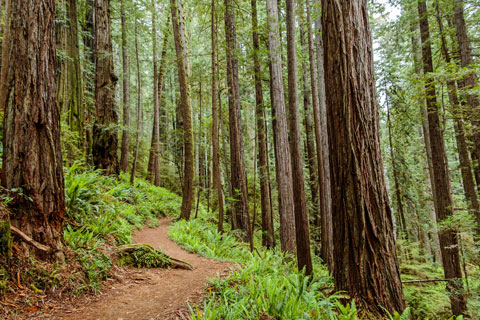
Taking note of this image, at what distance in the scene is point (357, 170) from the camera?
2953mm

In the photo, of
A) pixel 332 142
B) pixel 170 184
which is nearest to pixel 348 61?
pixel 332 142

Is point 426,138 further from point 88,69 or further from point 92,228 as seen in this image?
point 88,69

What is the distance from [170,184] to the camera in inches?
724

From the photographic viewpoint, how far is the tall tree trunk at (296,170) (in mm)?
6176

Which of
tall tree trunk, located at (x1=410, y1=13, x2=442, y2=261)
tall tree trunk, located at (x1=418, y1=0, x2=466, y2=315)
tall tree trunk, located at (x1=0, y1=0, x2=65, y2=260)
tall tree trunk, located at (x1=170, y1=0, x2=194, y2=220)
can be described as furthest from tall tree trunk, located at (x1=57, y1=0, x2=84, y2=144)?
tall tree trunk, located at (x1=410, y1=13, x2=442, y2=261)

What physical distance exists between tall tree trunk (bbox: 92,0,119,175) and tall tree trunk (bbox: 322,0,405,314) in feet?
23.8

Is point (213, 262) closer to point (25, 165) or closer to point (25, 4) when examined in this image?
point (25, 165)

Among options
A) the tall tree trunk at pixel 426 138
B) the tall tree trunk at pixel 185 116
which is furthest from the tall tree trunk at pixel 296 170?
the tall tree trunk at pixel 426 138

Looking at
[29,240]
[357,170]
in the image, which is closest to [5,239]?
[29,240]

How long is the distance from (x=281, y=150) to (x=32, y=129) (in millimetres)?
6193

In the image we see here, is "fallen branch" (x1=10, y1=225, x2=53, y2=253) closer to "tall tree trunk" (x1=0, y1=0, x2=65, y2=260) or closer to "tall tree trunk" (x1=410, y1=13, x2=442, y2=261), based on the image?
"tall tree trunk" (x1=0, y1=0, x2=65, y2=260)

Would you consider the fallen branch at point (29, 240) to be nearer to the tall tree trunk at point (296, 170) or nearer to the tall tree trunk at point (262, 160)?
the tall tree trunk at point (296, 170)

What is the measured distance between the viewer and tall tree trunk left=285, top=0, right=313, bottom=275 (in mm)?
6176

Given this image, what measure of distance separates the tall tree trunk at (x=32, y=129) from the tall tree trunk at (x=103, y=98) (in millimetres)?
4787
